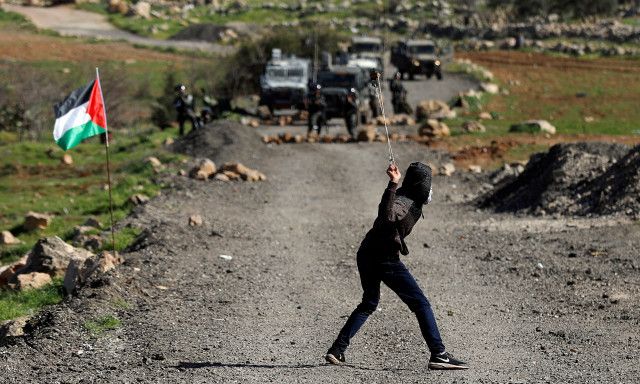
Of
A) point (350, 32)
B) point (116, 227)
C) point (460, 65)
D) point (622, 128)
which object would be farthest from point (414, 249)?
point (350, 32)

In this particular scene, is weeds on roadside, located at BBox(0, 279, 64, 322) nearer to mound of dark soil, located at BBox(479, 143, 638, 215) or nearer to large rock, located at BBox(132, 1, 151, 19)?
mound of dark soil, located at BBox(479, 143, 638, 215)

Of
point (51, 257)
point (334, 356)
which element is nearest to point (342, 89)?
point (51, 257)

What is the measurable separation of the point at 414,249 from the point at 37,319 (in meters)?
7.32

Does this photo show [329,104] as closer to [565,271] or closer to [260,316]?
[565,271]

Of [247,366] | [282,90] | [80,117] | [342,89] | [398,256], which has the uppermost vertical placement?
[398,256]

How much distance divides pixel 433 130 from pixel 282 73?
984cm

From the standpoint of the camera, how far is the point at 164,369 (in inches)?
440

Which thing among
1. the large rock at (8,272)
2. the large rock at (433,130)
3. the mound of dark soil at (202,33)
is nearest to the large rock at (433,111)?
the large rock at (433,130)

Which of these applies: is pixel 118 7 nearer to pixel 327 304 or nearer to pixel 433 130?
pixel 433 130

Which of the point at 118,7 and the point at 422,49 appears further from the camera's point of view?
the point at 118,7

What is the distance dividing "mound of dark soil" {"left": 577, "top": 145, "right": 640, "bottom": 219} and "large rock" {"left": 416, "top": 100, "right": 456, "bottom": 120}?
2009cm

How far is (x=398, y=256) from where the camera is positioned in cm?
1071

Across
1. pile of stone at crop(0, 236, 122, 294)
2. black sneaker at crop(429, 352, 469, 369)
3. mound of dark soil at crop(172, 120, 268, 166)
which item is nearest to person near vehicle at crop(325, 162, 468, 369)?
black sneaker at crop(429, 352, 469, 369)

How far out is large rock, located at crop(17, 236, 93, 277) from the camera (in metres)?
18.2
